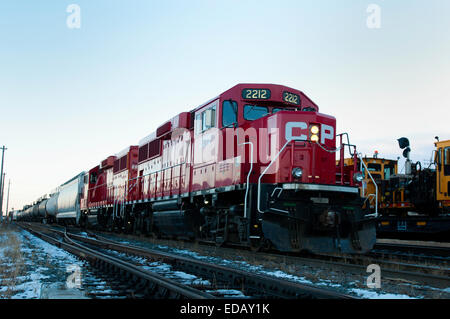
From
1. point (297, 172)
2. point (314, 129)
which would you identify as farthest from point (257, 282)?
point (314, 129)

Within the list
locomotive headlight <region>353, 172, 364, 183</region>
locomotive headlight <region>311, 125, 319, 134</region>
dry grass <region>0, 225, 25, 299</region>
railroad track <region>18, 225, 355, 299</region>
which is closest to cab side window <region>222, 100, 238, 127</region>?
locomotive headlight <region>311, 125, 319, 134</region>

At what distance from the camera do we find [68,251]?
1138cm

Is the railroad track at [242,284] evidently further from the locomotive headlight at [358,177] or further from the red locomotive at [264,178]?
the locomotive headlight at [358,177]

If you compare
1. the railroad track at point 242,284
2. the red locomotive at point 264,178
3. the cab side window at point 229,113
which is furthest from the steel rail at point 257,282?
the cab side window at point 229,113

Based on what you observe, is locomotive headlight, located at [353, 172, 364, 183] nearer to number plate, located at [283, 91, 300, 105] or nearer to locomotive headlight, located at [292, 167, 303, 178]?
locomotive headlight, located at [292, 167, 303, 178]

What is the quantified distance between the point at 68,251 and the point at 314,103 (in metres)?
7.17

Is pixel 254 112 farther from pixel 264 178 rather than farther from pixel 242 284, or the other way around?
pixel 242 284

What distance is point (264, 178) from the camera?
9617 mm

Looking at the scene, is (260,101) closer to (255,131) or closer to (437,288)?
(255,131)

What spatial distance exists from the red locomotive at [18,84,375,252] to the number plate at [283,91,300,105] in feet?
0.08

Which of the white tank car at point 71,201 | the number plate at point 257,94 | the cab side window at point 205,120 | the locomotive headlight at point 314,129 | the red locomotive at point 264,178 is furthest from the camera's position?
the white tank car at point 71,201

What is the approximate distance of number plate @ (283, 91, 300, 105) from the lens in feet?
33.8

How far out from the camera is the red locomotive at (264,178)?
882cm

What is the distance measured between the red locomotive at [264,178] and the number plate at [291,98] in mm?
25
